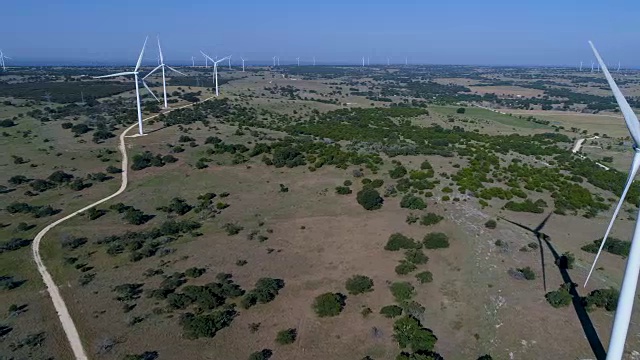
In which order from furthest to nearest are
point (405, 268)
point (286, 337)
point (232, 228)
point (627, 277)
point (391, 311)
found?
point (232, 228) → point (405, 268) → point (391, 311) → point (286, 337) → point (627, 277)

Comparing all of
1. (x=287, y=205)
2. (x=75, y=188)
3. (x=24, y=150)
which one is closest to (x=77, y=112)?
(x=24, y=150)

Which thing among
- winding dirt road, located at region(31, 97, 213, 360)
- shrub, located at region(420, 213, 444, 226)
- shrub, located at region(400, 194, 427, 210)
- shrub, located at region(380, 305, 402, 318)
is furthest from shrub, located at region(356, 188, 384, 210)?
winding dirt road, located at region(31, 97, 213, 360)

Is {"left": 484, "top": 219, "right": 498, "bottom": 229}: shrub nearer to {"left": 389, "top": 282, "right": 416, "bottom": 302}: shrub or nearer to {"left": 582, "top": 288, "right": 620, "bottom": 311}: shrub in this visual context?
{"left": 582, "top": 288, "right": 620, "bottom": 311}: shrub

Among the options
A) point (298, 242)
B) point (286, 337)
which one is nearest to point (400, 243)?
point (298, 242)

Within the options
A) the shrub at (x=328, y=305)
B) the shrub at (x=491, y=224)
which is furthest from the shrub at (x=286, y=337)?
the shrub at (x=491, y=224)

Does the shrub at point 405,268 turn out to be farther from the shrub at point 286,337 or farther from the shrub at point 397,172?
the shrub at point 397,172

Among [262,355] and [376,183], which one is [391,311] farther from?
[376,183]
